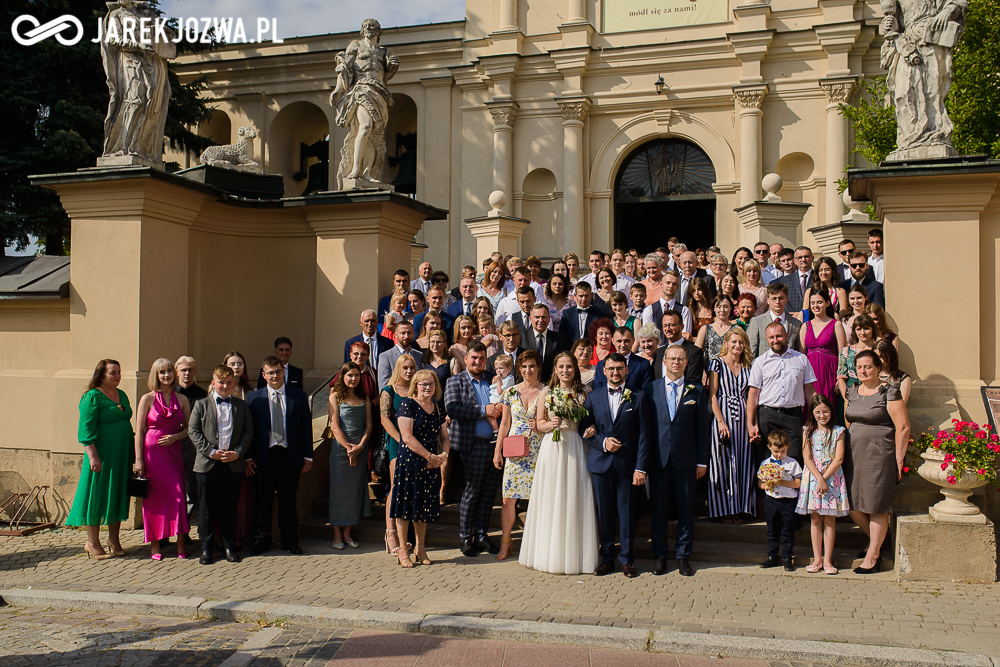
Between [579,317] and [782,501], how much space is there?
2.99 meters

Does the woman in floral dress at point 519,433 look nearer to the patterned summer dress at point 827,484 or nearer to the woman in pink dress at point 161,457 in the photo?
the patterned summer dress at point 827,484

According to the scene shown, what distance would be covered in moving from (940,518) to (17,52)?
1878cm

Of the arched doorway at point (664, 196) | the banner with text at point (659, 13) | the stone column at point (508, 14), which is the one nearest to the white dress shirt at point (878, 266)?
the arched doorway at point (664, 196)

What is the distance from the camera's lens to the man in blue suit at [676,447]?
260 inches

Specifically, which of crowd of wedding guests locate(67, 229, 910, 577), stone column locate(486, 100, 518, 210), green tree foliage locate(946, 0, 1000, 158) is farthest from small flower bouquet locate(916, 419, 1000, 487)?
stone column locate(486, 100, 518, 210)

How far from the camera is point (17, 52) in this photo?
16891mm

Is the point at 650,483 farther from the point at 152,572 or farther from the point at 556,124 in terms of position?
the point at 556,124

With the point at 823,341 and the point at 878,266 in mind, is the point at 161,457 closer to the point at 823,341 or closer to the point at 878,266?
the point at 823,341

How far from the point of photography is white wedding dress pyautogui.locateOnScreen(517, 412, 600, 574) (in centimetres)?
653

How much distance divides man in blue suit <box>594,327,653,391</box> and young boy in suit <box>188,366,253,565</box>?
3.19 metres

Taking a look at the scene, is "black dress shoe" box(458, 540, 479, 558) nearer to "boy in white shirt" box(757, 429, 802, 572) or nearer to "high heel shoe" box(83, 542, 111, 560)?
"boy in white shirt" box(757, 429, 802, 572)

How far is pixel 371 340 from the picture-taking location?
8.83m

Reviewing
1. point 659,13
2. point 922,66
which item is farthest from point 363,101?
point 659,13

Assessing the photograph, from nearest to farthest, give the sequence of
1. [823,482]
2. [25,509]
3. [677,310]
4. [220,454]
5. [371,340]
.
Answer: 1. [823,482]
2. [220,454]
3. [677,310]
4. [25,509]
5. [371,340]
